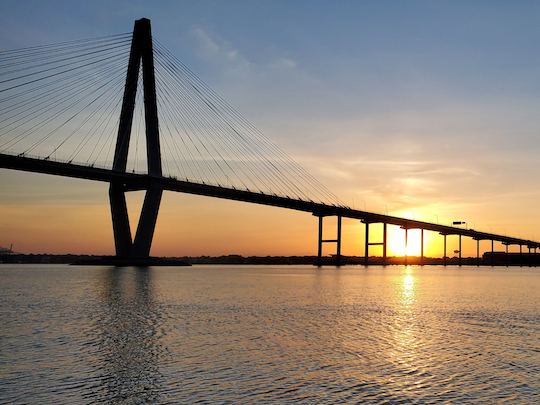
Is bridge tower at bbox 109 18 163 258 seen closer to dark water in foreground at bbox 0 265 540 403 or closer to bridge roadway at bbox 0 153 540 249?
bridge roadway at bbox 0 153 540 249

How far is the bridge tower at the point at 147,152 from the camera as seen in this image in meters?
64.9

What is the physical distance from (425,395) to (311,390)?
2.30 meters

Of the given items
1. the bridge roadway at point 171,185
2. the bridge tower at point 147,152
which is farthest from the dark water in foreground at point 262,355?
the bridge tower at point 147,152

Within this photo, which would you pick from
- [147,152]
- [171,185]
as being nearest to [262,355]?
[147,152]

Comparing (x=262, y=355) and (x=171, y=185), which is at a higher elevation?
(x=171, y=185)

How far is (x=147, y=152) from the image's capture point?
218ft

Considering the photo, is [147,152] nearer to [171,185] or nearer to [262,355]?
[171,185]

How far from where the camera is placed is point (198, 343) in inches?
727

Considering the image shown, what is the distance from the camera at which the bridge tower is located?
6488cm

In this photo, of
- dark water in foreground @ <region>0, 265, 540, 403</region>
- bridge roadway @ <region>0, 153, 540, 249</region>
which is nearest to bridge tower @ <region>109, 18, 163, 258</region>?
bridge roadway @ <region>0, 153, 540, 249</region>

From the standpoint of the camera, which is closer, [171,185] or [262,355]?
[262,355]

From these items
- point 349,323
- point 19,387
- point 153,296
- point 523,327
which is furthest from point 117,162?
point 19,387

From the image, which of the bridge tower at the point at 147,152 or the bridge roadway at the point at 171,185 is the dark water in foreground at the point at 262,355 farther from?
the bridge tower at the point at 147,152

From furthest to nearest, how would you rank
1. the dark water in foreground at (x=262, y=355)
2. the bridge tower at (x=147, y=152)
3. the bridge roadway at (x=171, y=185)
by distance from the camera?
the bridge tower at (x=147, y=152), the bridge roadway at (x=171, y=185), the dark water in foreground at (x=262, y=355)
